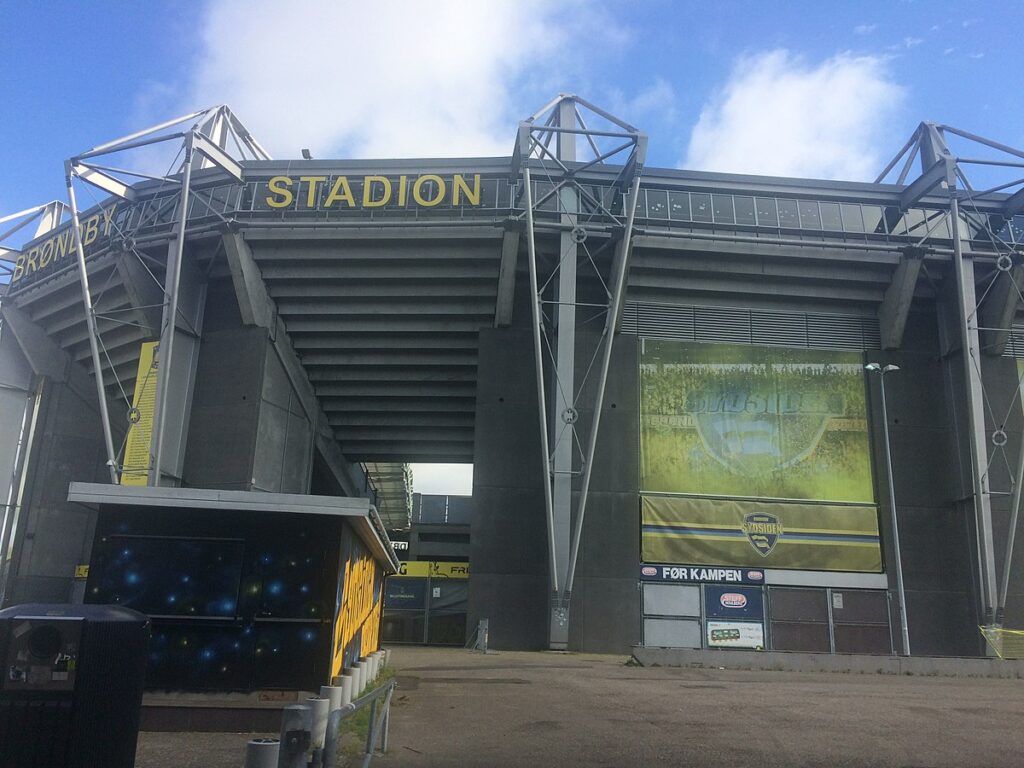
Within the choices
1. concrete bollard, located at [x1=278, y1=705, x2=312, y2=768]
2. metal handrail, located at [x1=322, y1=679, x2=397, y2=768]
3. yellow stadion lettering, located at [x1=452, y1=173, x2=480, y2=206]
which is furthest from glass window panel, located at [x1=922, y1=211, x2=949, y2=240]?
concrete bollard, located at [x1=278, y1=705, x2=312, y2=768]

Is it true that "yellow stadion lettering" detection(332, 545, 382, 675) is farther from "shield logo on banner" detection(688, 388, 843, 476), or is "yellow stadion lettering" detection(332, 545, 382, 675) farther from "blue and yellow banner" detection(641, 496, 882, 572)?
"shield logo on banner" detection(688, 388, 843, 476)

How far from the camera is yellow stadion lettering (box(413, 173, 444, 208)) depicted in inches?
1242

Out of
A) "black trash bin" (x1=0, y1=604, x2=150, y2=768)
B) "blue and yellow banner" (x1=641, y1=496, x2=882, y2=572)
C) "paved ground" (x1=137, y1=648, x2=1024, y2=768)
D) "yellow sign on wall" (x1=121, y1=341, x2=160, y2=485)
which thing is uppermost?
"yellow sign on wall" (x1=121, y1=341, x2=160, y2=485)

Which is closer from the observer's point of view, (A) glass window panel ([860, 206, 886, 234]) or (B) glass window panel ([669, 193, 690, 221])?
(B) glass window panel ([669, 193, 690, 221])

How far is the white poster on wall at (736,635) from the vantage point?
99.7ft

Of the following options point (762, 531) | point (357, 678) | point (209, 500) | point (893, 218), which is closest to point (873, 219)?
point (893, 218)

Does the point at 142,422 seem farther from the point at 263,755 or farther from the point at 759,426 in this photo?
the point at 263,755

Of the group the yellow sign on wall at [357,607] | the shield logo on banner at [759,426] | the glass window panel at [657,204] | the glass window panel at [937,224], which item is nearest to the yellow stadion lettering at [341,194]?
the glass window panel at [657,204]

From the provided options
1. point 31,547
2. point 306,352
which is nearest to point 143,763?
point 306,352

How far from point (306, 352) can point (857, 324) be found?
76.3 feet

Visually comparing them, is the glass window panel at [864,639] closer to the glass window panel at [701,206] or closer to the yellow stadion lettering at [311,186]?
the glass window panel at [701,206]

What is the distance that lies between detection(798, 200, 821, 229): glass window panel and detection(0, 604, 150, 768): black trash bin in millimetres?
31285

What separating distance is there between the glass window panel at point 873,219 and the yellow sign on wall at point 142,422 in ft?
93.6

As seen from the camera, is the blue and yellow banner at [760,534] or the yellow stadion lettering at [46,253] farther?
the yellow stadion lettering at [46,253]
